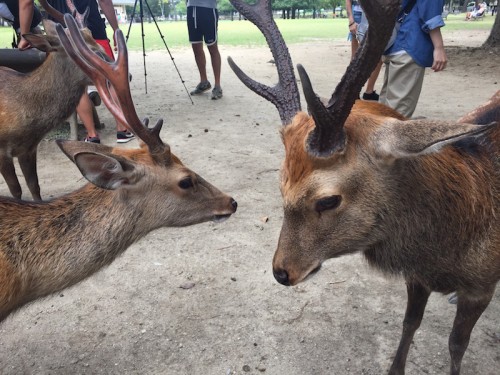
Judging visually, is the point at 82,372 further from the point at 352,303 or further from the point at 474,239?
the point at 474,239

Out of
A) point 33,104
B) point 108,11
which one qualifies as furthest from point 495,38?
point 33,104

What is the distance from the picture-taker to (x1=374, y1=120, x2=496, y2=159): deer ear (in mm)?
1640

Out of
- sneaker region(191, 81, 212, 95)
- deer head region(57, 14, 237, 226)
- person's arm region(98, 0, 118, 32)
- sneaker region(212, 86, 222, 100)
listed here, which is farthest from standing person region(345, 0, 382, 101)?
deer head region(57, 14, 237, 226)

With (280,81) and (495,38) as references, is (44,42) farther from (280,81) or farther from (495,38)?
(495,38)

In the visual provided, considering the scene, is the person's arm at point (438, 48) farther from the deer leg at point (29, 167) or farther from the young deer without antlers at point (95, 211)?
the deer leg at point (29, 167)

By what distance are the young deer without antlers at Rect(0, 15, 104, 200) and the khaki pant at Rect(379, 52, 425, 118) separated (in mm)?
2978

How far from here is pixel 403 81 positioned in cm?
446

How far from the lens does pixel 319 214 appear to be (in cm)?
195

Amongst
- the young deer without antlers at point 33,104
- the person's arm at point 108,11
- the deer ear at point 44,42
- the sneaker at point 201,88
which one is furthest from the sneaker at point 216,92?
the deer ear at point 44,42

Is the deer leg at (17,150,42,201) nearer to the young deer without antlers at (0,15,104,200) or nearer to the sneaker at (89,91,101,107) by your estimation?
the young deer without antlers at (0,15,104,200)

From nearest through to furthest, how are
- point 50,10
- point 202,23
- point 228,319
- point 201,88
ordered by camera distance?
1. point 228,319
2. point 50,10
3. point 202,23
4. point 201,88

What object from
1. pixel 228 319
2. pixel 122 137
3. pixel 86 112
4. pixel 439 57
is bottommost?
pixel 228 319

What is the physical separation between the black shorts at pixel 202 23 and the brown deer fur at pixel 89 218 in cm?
575

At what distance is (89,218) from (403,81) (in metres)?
3.33
